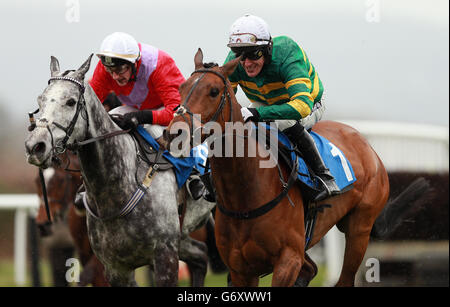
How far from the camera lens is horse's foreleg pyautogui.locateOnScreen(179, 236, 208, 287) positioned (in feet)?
20.0

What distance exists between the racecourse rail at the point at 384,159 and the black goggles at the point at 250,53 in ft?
16.5

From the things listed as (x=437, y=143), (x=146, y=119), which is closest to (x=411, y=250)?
(x=437, y=143)

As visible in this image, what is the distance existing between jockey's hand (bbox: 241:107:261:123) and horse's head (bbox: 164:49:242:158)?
0.07m

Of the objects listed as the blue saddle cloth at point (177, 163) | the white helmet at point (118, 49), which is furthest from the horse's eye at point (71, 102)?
the blue saddle cloth at point (177, 163)

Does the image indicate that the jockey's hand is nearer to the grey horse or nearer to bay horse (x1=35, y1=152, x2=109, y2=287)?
the grey horse

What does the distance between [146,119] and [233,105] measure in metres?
1.13

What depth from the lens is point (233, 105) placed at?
4242mm

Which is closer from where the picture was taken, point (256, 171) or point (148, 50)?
point (256, 171)

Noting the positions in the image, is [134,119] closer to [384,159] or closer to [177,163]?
[177,163]

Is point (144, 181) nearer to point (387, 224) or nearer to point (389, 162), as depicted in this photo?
point (387, 224)

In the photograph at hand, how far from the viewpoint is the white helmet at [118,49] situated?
194 inches

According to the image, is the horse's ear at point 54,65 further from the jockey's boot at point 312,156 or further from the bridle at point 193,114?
the jockey's boot at point 312,156

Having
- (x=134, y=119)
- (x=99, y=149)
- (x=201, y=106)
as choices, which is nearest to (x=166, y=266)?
(x=99, y=149)

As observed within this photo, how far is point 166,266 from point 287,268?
932mm
